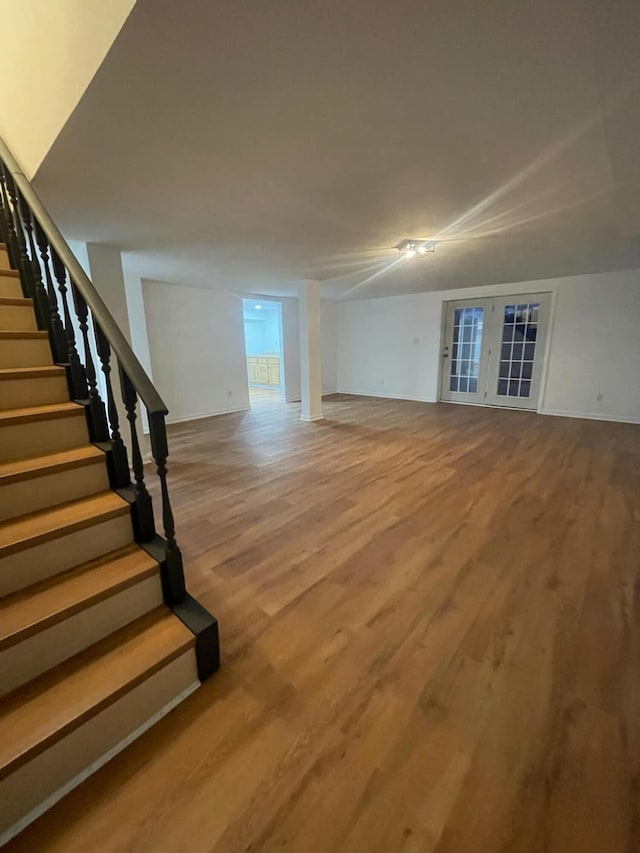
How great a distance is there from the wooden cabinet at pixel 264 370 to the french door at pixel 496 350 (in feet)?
13.6

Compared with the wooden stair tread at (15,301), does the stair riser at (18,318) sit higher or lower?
lower

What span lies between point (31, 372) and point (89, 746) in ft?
5.34

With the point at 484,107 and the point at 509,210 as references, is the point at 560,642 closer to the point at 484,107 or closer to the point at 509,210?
the point at 484,107

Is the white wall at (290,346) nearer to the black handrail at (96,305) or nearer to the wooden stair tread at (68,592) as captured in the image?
the black handrail at (96,305)

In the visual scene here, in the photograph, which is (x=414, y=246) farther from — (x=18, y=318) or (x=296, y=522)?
(x=18, y=318)

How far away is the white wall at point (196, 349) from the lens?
5.50 meters

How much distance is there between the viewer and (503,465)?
3.77 meters

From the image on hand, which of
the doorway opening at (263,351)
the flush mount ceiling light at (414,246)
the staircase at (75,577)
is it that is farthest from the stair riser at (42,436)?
the doorway opening at (263,351)

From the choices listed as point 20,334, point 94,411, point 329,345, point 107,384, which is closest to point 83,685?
point 107,384

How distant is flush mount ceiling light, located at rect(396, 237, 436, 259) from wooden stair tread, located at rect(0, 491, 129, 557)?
11.1 ft

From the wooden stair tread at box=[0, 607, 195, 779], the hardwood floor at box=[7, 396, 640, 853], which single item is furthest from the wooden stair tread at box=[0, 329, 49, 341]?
the wooden stair tread at box=[0, 607, 195, 779]

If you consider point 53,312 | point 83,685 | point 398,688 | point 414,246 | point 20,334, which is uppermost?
point 414,246

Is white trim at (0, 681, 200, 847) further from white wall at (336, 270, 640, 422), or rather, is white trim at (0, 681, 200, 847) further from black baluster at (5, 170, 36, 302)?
white wall at (336, 270, 640, 422)

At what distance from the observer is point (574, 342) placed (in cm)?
569
